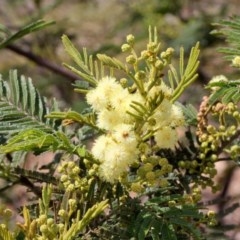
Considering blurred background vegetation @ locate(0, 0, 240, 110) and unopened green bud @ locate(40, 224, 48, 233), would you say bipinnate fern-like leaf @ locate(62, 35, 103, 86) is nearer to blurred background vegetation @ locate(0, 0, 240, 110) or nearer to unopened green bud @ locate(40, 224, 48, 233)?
unopened green bud @ locate(40, 224, 48, 233)

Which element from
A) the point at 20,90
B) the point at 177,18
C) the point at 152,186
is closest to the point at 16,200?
the point at 177,18

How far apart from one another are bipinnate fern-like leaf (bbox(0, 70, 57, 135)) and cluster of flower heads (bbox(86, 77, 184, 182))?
0.17 m

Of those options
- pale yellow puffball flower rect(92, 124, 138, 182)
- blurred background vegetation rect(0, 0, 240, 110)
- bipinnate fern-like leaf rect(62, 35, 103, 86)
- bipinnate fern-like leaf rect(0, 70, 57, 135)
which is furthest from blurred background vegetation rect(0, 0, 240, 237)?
pale yellow puffball flower rect(92, 124, 138, 182)

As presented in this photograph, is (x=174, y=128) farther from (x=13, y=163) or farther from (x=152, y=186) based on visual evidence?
(x=13, y=163)

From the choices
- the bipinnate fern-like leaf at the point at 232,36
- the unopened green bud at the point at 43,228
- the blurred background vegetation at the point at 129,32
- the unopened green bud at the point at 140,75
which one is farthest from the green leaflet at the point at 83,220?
the blurred background vegetation at the point at 129,32

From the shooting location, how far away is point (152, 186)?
105 centimetres

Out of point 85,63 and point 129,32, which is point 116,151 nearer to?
point 85,63

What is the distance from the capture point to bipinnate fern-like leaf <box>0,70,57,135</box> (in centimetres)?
111

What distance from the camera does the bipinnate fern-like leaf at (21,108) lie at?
1.11 meters

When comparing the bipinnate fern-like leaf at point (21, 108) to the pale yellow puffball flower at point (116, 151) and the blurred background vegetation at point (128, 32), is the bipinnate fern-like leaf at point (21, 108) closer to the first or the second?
the pale yellow puffball flower at point (116, 151)

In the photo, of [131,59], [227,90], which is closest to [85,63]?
[131,59]

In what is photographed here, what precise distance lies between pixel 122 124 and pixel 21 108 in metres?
0.30

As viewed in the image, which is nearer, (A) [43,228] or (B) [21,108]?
(A) [43,228]

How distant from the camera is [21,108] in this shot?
3.88 feet
